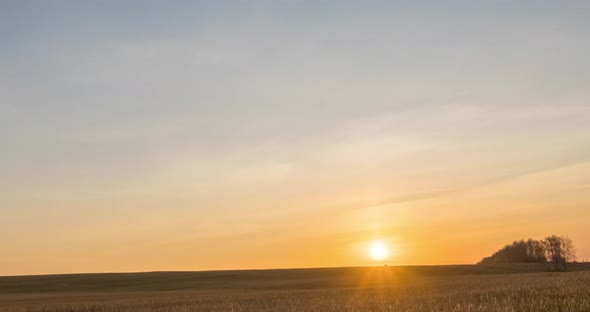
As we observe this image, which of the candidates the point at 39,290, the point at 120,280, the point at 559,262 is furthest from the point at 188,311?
the point at 559,262

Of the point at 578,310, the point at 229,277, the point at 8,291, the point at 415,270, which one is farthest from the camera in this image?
the point at 229,277

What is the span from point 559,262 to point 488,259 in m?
73.3

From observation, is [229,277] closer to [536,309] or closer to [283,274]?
[283,274]

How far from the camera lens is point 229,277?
10894 cm

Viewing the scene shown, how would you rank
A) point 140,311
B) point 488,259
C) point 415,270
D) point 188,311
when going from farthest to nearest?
point 488,259 < point 415,270 < point 140,311 < point 188,311

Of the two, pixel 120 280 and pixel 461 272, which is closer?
pixel 461 272

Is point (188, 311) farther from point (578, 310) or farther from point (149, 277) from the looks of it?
point (149, 277)

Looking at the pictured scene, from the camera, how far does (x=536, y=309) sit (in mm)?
17062

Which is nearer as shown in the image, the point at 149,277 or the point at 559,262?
the point at 149,277

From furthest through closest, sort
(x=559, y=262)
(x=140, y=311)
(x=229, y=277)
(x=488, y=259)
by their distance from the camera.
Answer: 1. (x=488, y=259)
2. (x=559, y=262)
3. (x=229, y=277)
4. (x=140, y=311)

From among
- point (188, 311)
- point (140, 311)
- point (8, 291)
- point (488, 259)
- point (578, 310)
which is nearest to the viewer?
point (578, 310)

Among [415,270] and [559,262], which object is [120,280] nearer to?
[415,270]

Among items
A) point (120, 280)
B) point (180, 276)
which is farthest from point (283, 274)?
point (120, 280)

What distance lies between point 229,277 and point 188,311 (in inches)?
3108
